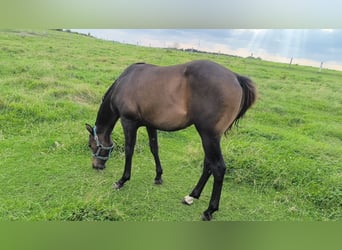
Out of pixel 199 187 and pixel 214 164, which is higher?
pixel 214 164

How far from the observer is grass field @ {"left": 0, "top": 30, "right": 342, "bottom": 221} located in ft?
8.73

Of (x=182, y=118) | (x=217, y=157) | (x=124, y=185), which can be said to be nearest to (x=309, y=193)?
(x=217, y=157)

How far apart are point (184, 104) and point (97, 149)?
3.44 ft

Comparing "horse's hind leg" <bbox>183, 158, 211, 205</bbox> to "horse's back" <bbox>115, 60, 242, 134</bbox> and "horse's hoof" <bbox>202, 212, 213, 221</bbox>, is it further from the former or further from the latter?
"horse's back" <bbox>115, 60, 242, 134</bbox>

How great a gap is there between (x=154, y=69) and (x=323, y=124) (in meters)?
3.54

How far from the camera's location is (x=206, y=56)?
4449 mm

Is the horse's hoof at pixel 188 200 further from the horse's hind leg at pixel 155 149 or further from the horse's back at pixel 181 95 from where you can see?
the horse's back at pixel 181 95

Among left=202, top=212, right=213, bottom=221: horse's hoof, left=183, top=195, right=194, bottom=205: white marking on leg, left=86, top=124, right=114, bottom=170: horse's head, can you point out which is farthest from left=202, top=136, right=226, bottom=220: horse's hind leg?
left=86, top=124, right=114, bottom=170: horse's head

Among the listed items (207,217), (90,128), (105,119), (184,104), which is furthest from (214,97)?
(90,128)

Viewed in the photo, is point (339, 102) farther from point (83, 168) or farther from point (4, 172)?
point (4, 172)

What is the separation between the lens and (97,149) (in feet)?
9.93

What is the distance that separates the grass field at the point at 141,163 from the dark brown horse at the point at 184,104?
0.97ft

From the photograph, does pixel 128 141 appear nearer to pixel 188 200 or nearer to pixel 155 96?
pixel 155 96

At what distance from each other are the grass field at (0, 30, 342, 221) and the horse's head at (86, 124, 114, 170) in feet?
0.48
